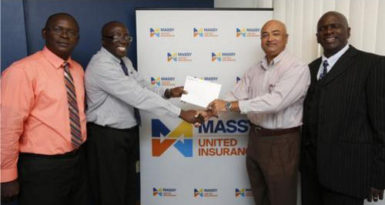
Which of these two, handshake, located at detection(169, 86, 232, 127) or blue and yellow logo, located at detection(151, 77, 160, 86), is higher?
blue and yellow logo, located at detection(151, 77, 160, 86)

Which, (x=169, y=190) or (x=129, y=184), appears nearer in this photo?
(x=129, y=184)

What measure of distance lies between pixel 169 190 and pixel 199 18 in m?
1.61

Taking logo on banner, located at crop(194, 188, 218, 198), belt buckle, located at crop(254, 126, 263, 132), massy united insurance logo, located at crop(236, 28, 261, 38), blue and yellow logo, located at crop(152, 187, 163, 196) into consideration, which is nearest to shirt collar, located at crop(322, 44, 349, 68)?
belt buckle, located at crop(254, 126, 263, 132)

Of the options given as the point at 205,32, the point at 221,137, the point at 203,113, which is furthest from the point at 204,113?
the point at 205,32

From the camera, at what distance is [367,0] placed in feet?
6.05

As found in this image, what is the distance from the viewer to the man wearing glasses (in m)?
2.13

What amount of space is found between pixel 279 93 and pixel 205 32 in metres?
0.98

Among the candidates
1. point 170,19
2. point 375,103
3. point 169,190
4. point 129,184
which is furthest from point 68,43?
point 375,103

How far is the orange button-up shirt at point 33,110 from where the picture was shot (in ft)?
5.48

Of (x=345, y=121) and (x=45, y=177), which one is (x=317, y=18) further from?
(x=45, y=177)

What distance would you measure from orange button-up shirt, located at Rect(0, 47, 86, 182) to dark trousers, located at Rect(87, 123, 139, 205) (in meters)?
0.23

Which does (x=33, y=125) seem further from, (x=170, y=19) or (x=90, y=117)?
(x=170, y=19)

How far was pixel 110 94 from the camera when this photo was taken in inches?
85.1

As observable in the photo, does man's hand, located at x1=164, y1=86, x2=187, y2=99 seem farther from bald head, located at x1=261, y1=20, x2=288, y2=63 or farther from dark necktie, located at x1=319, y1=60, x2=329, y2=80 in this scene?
dark necktie, located at x1=319, y1=60, x2=329, y2=80
